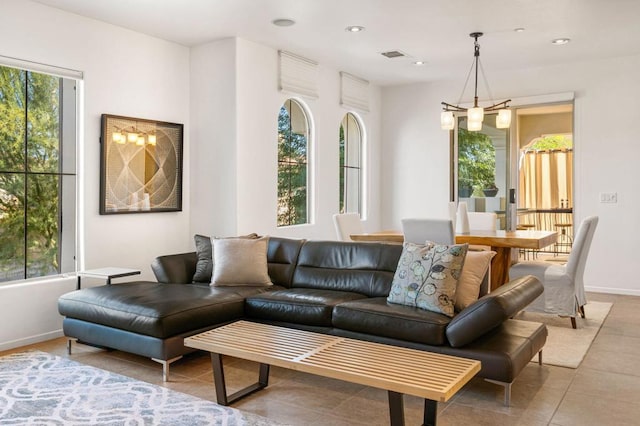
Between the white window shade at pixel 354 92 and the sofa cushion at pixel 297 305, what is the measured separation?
362 cm

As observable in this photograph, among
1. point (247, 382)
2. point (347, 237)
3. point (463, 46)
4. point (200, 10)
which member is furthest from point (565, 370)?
point (200, 10)

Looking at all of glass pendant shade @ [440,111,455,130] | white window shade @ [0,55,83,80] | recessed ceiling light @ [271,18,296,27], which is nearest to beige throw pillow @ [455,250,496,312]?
glass pendant shade @ [440,111,455,130]

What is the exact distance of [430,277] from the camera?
3383 millimetres

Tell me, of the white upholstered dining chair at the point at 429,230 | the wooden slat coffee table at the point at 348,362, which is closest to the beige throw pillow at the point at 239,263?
the wooden slat coffee table at the point at 348,362

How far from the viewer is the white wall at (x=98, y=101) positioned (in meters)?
4.28

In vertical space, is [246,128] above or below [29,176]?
above

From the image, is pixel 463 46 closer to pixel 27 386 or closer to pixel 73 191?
pixel 73 191

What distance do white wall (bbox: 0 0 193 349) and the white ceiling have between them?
0.19 m

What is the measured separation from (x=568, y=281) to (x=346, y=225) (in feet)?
7.01

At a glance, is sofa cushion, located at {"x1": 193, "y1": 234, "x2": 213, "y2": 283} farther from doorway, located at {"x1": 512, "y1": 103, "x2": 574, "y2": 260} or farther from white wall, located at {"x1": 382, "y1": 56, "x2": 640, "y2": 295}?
doorway, located at {"x1": 512, "y1": 103, "x2": 574, "y2": 260}

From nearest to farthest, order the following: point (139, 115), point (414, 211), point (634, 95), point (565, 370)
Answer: point (565, 370) < point (139, 115) < point (634, 95) < point (414, 211)

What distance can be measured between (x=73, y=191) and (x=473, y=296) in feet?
11.5

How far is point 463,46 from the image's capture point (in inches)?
227

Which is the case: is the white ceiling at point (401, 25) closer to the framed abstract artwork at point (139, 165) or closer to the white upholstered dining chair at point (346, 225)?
the framed abstract artwork at point (139, 165)
